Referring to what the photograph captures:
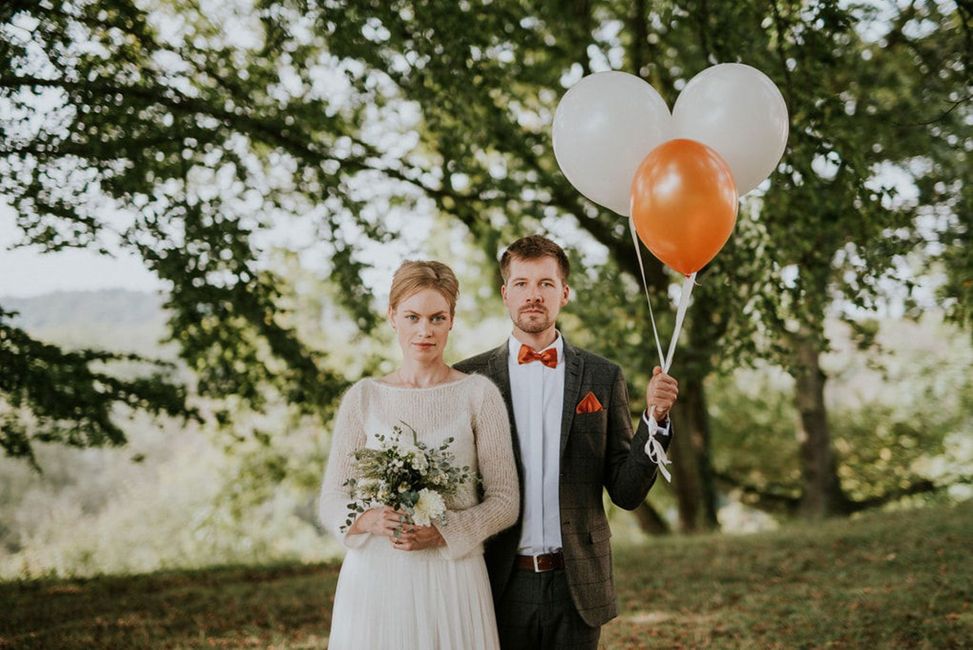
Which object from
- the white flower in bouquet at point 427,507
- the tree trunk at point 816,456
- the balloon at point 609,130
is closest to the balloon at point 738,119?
the balloon at point 609,130

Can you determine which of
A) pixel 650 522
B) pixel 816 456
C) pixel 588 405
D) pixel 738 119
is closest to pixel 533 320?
pixel 588 405

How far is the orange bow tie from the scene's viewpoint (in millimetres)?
3381

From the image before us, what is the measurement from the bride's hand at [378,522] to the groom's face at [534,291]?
3.08ft

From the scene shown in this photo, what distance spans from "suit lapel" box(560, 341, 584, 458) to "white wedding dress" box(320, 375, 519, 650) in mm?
299

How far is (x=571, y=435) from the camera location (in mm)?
3328

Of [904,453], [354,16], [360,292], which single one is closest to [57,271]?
[360,292]

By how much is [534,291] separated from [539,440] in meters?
0.60

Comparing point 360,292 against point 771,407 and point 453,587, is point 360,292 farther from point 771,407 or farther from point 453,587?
point 771,407

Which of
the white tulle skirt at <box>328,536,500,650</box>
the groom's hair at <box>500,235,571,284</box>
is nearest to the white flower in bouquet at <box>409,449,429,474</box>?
the white tulle skirt at <box>328,536,500,650</box>

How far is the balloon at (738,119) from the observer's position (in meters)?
3.72

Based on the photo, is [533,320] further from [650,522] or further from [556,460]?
[650,522]

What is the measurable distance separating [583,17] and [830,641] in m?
7.77

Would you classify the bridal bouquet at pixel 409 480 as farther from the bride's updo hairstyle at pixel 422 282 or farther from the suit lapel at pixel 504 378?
the bride's updo hairstyle at pixel 422 282

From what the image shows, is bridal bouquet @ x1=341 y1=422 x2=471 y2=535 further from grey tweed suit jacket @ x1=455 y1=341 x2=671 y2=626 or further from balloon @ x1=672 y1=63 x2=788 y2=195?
balloon @ x1=672 y1=63 x2=788 y2=195
